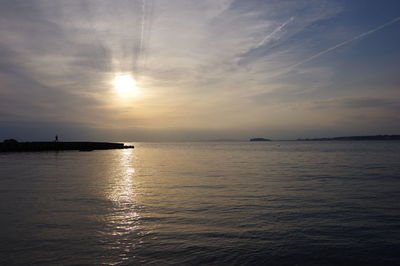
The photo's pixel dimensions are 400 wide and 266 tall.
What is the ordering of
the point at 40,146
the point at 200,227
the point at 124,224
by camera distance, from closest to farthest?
1. the point at 200,227
2. the point at 124,224
3. the point at 40,146

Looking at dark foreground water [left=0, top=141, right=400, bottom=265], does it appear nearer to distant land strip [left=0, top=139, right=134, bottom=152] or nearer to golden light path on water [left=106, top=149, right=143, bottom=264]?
golden light path on water [left=106, top=149, right=143, bottom=264]

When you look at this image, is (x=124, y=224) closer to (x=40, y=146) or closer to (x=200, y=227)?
(x=200, y=227)

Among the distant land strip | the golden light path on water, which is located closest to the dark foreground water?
the golden light path on water

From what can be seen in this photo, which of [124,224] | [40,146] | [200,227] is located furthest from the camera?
[40,146]

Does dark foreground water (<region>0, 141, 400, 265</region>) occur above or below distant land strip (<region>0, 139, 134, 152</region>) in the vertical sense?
below

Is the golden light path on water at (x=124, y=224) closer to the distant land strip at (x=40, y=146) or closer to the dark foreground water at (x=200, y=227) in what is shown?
the dark foreground water at (x=200, y=227)

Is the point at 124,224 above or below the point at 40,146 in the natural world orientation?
below

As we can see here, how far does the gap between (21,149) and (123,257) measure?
331ft

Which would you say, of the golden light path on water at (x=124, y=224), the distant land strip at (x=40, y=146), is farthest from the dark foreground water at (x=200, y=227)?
the distant land strip at (x=40, y=146)

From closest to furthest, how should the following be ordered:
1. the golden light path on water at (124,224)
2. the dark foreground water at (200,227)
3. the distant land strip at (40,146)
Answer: the dark foreground water at (200,227) → the golden light path on water at (124,224) → the distant land strip at (40,146)

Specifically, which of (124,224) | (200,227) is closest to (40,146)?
(124,224)

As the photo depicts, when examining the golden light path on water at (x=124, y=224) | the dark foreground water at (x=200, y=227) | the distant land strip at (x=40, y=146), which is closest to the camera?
the dark foreground water at (x=200, y=227)

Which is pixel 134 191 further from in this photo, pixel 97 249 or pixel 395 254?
pixel 395 254

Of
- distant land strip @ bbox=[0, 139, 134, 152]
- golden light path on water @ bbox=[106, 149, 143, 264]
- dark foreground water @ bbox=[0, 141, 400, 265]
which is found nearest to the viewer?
dark foreground water @ bbox=[0, 141, 400, 265]
